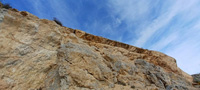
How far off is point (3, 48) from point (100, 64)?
151 inches

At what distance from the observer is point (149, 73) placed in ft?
23.3

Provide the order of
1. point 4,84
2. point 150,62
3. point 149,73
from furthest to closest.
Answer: point 150,62
point 149,73
point 4,84

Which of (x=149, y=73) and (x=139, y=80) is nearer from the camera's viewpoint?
(x=139, y=80)

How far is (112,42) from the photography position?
826 cm

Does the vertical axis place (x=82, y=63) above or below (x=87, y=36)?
below

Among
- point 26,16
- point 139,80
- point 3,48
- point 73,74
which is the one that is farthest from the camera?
point 139,80

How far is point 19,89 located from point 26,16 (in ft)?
11.0

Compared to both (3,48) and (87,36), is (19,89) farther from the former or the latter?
(87,36)

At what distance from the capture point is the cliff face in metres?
3.94

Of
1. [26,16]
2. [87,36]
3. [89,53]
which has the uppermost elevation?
[87,36]

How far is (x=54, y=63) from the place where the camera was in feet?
15.1

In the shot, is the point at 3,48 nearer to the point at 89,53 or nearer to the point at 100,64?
the point at 89,53

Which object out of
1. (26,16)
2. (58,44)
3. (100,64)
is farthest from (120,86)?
(26,16)

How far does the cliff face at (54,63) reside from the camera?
394cm
